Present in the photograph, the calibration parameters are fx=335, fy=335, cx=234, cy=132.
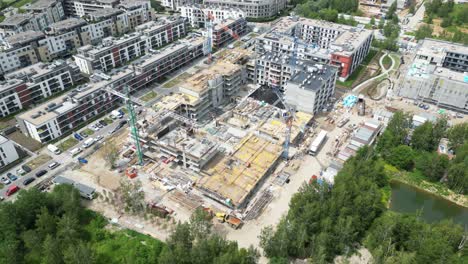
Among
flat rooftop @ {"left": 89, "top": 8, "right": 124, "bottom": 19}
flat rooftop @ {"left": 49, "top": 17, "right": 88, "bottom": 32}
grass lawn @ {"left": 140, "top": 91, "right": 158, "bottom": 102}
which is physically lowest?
grass lawn @ {"left": 140, "top": 91, "right": 158, "bottom": 102}

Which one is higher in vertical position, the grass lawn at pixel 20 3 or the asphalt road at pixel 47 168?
the grass lawn at pixel 20 3

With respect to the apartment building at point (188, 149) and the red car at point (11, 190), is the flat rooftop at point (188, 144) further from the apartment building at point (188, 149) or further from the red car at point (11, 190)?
the red car at point (11, 190)

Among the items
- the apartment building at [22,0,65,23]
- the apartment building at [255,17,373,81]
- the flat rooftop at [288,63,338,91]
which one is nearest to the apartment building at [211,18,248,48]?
the apartment building at [255,17,373,81]

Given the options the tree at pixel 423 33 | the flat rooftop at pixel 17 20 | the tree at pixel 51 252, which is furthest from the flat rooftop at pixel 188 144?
the tree at pixel 423 33

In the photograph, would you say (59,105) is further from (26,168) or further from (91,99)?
(26,168)

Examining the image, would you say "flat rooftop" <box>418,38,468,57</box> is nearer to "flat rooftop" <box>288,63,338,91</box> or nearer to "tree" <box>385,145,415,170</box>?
"flat rooftop" <box>288,63,338,91</box>

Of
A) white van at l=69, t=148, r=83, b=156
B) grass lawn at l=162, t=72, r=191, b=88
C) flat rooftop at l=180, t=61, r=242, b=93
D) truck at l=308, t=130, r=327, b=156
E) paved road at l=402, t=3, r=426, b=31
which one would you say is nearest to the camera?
white van at l=69, t=148, r=83, b=156
